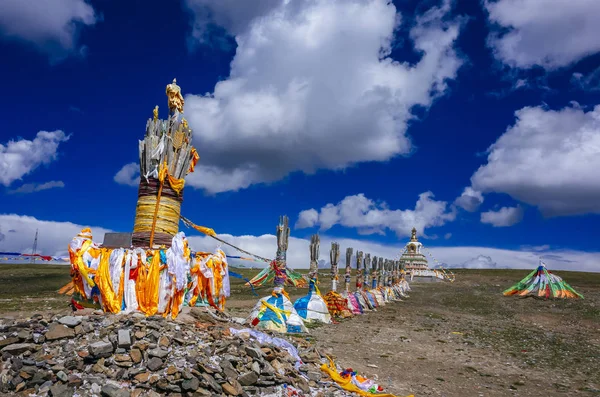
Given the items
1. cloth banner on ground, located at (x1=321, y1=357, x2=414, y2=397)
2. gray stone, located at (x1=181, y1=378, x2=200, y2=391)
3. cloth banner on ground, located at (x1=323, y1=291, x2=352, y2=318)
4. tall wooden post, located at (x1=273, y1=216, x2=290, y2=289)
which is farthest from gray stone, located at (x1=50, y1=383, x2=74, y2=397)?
cloth banner on ground, located at (x1=323, y1=291, x2=352, y2=318)

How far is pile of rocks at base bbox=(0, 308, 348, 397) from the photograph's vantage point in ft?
20.4

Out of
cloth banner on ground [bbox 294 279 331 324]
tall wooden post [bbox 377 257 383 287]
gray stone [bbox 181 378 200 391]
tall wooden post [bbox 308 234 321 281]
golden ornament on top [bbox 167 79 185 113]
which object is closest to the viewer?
gray stone [bbox 181 378 200 391]

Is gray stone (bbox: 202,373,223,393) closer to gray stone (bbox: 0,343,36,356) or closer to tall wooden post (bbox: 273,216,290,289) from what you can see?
gray stone (bbox: 0,343,36,356)

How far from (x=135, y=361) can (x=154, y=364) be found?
0.40 metres

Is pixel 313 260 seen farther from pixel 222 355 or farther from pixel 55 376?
pixel 55 376

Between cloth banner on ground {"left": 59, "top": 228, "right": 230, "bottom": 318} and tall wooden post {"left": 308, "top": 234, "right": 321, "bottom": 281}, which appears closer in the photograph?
cloth banner on ground {"left": 59, "top": 228, "right": 230, "bottom": 318}

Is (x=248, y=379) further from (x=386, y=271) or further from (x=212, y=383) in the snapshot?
(x=386, y=271)

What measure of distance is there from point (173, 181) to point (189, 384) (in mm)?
5773

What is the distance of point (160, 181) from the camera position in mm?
10336

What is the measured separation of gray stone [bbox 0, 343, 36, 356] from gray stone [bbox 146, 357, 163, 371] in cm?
213

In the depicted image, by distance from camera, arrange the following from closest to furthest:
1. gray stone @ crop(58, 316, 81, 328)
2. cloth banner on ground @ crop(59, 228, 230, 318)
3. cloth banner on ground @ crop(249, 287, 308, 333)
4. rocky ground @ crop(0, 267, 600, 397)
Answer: rocky ground @ crop(0, 267, 600, 397) < gray stone @ crop(58, 316, 81, 328) < cloth banner on ground @ crop(59, 228, 230, 318) < cloth banner on ground @ crop(249, 287, 308, 333)

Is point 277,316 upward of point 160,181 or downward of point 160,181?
downward

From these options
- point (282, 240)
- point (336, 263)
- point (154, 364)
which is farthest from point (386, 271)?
point (154, 364)

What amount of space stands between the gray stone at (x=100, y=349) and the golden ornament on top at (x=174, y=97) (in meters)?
6.99
